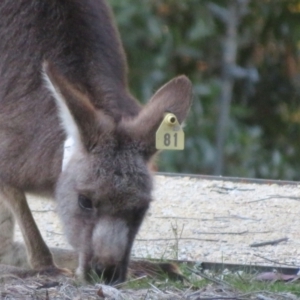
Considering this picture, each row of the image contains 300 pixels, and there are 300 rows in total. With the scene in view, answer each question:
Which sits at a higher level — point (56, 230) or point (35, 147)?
point (35, 147)

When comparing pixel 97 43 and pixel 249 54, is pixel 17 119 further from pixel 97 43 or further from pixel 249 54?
pixel 249 54

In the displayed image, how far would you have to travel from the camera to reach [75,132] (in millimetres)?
5090

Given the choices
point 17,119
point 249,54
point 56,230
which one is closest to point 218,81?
point 249,54

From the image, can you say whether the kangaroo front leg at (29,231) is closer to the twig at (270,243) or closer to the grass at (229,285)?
the grass at (229,285)

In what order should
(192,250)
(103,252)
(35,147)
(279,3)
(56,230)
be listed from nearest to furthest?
(103,252), (35,147), (192,250), (56,230), (279,3)

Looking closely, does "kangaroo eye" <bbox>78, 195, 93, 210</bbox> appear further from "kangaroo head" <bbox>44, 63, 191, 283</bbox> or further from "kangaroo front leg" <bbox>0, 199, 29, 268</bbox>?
"kangaroo front leg" <bbox>0, 199, 29, 268</bbox>

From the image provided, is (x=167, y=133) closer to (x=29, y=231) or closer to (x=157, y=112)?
(x=157, y=112)

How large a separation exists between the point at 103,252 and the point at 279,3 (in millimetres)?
6196

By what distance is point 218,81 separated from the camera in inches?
419

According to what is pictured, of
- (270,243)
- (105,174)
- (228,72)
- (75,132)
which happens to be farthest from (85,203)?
(228,72)

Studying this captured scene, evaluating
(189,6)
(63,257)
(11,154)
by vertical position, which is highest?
(189,6)

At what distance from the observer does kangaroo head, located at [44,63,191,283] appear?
16.1ft

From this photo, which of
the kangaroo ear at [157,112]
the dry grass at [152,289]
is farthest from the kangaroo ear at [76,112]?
the dry grass at [152,289]

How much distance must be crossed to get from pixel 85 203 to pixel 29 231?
52 cm
